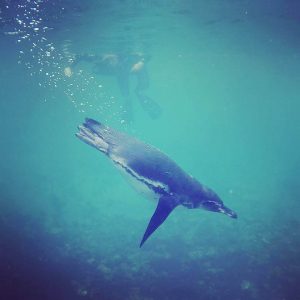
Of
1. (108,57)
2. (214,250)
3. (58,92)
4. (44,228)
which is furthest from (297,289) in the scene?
(58,92)

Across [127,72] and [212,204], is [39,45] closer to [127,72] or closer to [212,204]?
[127,72]

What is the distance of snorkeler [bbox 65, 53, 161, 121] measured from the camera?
21422 millimetres

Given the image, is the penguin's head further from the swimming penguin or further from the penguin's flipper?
the penguin's flipper

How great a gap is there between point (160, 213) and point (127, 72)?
21834mm

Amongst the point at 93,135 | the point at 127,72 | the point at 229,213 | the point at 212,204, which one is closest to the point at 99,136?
the point at 93,135

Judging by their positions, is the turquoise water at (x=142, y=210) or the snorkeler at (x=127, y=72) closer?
the turquoise water at (x=142, y=210)

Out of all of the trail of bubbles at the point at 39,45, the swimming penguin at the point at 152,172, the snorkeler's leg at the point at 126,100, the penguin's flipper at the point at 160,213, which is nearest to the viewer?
the swimming penguin at the point at 152,172

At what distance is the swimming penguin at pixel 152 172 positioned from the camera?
169 inches

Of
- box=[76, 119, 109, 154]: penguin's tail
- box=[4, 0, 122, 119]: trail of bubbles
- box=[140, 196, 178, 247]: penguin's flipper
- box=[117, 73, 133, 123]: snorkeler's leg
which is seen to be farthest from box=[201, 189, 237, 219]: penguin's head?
box=[117, 73, 133, 123]: snorkeler's leg

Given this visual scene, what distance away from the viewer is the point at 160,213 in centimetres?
467

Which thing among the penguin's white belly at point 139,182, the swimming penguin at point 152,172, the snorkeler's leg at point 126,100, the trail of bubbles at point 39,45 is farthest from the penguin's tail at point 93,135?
the snorkeler's leg at point 126,100

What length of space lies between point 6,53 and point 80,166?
45.4 feet

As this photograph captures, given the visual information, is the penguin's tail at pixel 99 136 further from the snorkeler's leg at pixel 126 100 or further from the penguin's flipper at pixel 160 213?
the snorkeler's leg at pixel 126 100

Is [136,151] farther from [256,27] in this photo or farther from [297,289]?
[256,27]
